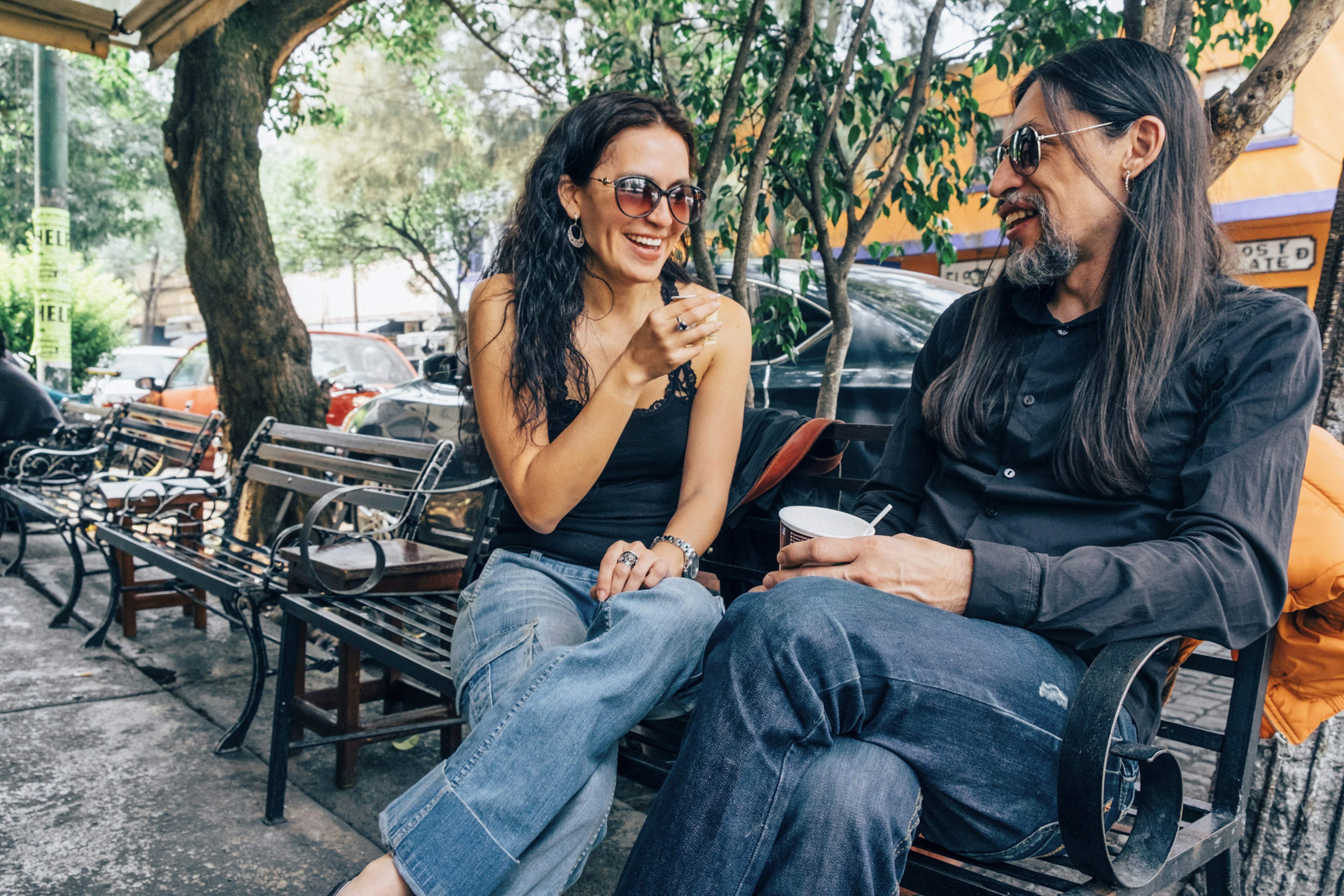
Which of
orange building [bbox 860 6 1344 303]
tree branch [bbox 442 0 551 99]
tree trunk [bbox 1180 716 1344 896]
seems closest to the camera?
tree trunk [bbox 1180 716 1344 896]

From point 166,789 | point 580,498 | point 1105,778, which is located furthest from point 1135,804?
point 166,789

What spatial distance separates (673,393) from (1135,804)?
4.44ft

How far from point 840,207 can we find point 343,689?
102 inches

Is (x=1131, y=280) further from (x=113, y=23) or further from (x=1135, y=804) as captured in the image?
(x=113, y=23)

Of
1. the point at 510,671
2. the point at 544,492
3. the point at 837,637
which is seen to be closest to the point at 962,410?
the point at 837,637

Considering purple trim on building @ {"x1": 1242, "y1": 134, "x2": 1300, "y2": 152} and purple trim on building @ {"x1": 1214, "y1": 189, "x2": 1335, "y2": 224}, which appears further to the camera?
purple trim on building @ {"x1": 1242, "y1": 134, "x2": 1300, "y2": 152}

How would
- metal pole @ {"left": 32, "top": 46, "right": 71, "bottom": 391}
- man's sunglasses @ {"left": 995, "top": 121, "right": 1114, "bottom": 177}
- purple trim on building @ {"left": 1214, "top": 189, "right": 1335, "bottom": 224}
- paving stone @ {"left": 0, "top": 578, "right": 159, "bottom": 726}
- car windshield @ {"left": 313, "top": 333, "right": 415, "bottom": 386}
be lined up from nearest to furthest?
1. man's sunglasses @ {"left": 995, "top": 121, "right": 1114, "bottom": 177}
2. paving stone @ {"left": 0, "top": 578, "right": 159, "bottom": 726}
3. metal pole @ {"left": 32, "top": 46, "right": 71, "bottom": 391}
4. car windshield @ {"left": 313, "top": 333, "right": 415, "bottom": 386}
5. purple trim on building @ {"left": 1214, "top": 189, "right": 1335, "bottom": 224}

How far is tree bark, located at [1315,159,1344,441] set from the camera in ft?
7.63

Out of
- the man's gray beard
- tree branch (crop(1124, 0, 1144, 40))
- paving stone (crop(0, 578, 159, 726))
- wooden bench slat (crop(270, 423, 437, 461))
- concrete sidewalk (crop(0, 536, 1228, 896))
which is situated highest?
tree branch (crop(1124, 0, 1144, 40))

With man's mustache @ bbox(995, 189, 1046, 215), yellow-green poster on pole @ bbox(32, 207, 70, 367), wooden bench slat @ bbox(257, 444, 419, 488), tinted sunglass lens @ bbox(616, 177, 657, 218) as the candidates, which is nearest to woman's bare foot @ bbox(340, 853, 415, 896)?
tinted sunglass lens @ bbox(616, 177, 657, 218)

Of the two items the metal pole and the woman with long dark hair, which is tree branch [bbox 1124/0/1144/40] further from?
the metal pole

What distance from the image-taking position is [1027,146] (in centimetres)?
203

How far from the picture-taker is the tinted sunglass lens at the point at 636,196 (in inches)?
94.8

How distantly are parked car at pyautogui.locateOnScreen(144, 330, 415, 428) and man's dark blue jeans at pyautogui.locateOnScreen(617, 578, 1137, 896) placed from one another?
8361mm
